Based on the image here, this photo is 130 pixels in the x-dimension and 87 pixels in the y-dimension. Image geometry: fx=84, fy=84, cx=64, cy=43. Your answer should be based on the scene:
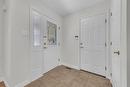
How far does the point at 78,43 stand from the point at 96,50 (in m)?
0.89

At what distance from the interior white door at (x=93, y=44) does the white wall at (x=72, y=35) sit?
25cm

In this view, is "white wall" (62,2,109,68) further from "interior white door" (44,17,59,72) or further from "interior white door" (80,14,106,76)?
"interior white door" (44,17,59,72)

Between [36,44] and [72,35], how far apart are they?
1909mm

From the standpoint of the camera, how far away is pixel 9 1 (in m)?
2.14

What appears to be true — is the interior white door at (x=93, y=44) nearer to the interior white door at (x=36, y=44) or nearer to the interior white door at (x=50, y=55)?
the interior white door at (x=50, y=55)

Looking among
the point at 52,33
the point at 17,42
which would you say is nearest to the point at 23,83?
the point at 17,42

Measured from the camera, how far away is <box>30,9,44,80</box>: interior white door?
256cm

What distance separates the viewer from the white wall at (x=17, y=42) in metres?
2.00

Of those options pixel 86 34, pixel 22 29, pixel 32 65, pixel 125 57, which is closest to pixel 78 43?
pixel 86 34

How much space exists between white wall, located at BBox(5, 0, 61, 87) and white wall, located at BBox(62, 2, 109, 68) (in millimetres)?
2137

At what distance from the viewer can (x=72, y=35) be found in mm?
4094

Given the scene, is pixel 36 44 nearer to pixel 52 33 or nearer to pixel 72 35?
pixel 52 33

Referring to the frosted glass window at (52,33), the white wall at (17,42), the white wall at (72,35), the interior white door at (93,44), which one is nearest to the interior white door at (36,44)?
the white wall at (17,42)

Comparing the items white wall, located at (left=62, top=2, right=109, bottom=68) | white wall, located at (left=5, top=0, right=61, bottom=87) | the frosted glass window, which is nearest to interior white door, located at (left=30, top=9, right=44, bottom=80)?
white wall, located at (left=5, top=0, right=61, bottom=87)
